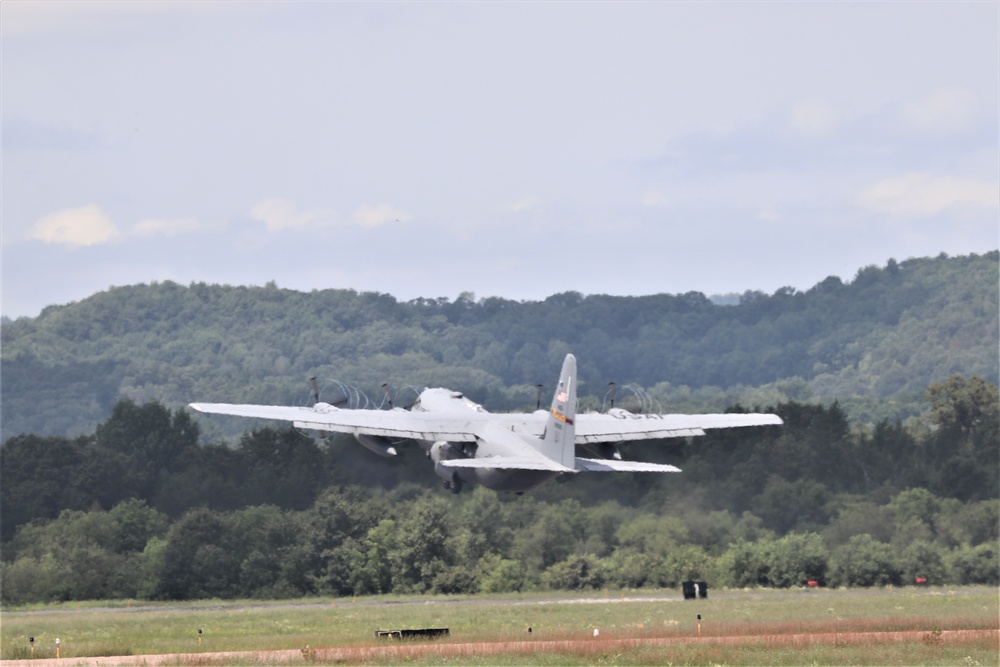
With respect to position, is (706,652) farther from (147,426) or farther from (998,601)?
(147,426)

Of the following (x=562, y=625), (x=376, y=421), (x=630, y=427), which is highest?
(x=376, y=421)

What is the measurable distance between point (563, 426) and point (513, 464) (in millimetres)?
3411

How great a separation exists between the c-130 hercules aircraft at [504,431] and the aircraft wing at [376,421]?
0.19 feet

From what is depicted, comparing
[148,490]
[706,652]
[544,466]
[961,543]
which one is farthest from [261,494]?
[706,652]

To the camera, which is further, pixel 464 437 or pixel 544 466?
pixel 464 437

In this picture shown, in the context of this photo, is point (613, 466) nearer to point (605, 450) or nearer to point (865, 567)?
point (605, 450)

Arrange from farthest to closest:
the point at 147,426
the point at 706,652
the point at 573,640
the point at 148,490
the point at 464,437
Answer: the point at 147,426, the point at 148,490, the point at 464,437, the point at 573,640, the point at 706,652

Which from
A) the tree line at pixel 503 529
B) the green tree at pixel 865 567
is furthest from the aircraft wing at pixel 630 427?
the green tree at pixel 865 567

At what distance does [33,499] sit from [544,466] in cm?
6078

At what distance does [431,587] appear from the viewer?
4343 inches

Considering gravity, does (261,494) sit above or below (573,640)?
above

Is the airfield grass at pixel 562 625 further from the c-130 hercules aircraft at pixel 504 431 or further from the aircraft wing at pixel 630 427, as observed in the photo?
the aircraft wing at pixel 630 427

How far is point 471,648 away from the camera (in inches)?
2422

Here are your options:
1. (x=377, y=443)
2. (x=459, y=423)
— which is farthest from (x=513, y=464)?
(x=377, y=443)
